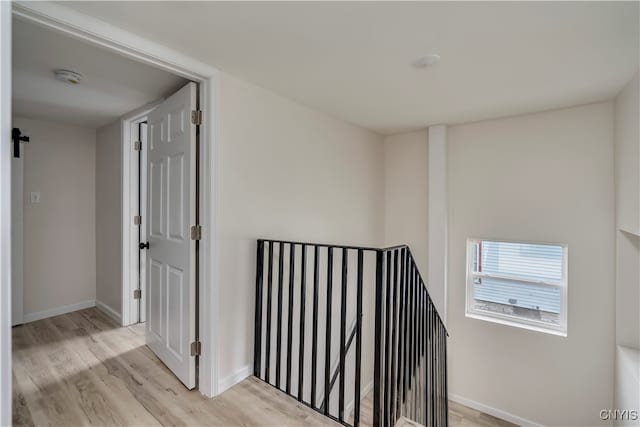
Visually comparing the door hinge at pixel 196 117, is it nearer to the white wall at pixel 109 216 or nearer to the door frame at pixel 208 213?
the door frame at pixel 208 213

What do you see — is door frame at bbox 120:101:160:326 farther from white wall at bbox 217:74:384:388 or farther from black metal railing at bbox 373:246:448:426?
black metal railing at bbox 373:246:448:426

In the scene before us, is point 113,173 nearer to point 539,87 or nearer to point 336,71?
point 336,71

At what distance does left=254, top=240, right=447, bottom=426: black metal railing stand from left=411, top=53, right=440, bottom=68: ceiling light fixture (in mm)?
1165

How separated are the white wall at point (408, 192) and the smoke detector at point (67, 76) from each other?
10.4 feet

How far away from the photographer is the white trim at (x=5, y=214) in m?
0.95

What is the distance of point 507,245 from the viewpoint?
3.25m

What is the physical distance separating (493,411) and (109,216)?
4.67 metres

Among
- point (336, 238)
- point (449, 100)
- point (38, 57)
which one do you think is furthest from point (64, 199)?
point (449, 100)

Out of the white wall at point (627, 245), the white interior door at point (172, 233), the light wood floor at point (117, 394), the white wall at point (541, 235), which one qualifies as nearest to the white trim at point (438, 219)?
the white wall at point (541, 235)

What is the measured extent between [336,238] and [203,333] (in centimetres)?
160

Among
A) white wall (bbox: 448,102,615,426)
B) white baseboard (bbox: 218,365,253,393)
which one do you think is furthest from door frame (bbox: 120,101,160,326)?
white wall (bbox: 448,102,615,426)

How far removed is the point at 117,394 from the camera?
1.98 metres

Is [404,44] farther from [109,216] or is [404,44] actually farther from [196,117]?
[109,216]

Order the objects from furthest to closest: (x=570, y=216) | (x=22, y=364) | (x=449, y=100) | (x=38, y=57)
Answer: (x=570, y=216)
(x=449, y=100)
(x=22, y=364)
(x=38, y=57)
